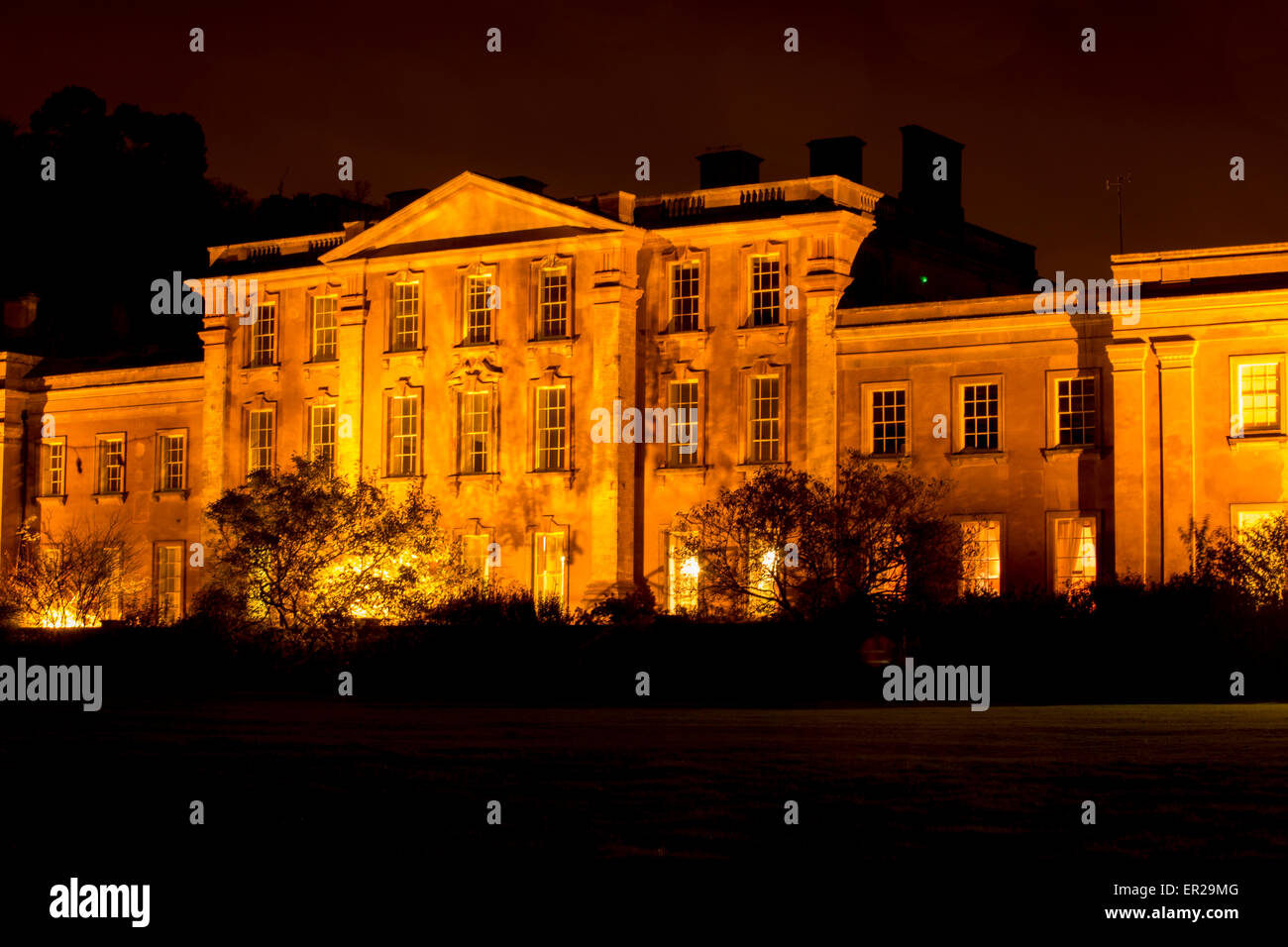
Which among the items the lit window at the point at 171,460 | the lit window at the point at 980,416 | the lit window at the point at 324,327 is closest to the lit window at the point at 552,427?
the lit window at the point at 324,327

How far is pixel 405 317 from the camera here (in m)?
54.8

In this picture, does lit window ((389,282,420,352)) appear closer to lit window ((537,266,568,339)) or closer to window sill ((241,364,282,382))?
lit window ((537,266,568,339))

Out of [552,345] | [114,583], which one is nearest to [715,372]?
[552,345]

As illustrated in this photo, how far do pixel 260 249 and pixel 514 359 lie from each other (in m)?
11.2

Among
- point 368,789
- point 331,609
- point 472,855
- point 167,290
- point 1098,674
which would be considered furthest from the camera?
point 167,290

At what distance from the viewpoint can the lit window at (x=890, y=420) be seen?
160ft

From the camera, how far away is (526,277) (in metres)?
52.8

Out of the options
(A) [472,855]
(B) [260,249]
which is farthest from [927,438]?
(A) [472,855]

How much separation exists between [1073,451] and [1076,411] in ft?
3.40

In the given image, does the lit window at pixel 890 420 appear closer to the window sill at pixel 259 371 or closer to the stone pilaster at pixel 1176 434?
the stone pilaster at pixel 1176 434

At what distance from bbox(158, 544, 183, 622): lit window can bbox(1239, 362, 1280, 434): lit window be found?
31708 mm
